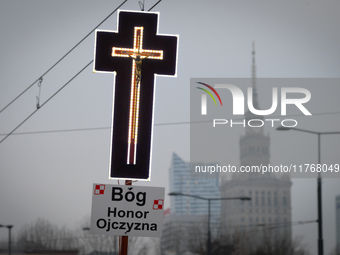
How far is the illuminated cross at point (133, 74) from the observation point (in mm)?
11516

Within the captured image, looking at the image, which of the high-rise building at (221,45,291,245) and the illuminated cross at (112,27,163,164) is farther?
the high-rise building at (221,45,291,245)

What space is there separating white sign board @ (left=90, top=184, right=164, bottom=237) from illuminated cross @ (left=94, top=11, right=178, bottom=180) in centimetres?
118

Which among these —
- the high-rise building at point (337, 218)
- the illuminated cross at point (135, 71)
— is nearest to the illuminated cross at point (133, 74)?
the illuminated cross at point (135, 71)

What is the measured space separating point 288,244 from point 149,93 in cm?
6080

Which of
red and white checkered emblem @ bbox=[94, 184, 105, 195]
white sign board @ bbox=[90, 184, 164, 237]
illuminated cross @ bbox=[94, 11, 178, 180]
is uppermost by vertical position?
illuminated cross @ bbox=[94, 11, 178, 180]

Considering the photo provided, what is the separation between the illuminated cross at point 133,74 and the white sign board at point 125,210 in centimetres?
118

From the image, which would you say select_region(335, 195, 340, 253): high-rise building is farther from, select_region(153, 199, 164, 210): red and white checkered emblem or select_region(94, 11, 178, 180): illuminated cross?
select_region(153, 199, 164, 210): red and white checkered emblem

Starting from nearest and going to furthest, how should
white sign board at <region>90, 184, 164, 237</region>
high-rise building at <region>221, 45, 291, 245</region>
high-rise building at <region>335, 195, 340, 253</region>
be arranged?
white sign board at <region>90, 184, 164, 237</region>
high-rise building at <region>335, 195, 340, 253</region>
high-rise building at <region>221, 45, 291, 245</region>

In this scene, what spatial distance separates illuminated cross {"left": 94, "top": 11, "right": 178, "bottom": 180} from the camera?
1152cm

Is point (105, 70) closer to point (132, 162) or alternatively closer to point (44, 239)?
point (132, 162)

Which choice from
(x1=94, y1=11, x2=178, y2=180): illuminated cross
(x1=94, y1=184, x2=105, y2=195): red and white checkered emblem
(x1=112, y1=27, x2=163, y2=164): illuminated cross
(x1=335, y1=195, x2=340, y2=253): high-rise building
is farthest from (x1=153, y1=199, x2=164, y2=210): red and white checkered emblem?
(x1=335, y1=195, x2=340, y2=253): high-rise building

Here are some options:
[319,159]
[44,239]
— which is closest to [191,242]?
[44,239]

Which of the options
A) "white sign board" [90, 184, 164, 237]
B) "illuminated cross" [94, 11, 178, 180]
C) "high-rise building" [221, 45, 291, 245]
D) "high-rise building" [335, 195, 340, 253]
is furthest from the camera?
"high-rise building" [221, 45, 291, 245]

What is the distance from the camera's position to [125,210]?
10.1 metres
